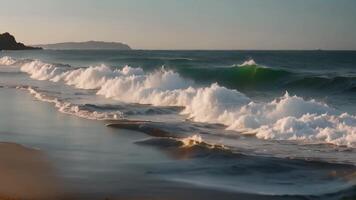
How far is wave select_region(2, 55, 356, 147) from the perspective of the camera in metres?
14.1

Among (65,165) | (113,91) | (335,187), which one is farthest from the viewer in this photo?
(113,91)

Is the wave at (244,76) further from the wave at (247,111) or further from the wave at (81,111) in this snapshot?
the wave at (81,111)

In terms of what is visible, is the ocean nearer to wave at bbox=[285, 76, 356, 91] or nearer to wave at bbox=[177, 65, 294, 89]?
wave at bbox=[285, 76, 356, 91]

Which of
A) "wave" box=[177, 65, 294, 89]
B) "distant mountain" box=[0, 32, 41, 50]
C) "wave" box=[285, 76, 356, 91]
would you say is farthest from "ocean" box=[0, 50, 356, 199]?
"distant mountain" box=[0, 32, 41, 50]

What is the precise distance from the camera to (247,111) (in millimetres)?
17422

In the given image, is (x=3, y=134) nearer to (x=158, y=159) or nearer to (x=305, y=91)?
(x=158, y=159)

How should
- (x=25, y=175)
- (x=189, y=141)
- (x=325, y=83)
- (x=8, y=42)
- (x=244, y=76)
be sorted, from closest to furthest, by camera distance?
(x=25, y=175)
(x=189, y=141)
(x=325, y=83)
(x=244, y=76)
(x=8, y=42)

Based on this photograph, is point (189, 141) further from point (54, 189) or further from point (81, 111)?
point (81, 111)

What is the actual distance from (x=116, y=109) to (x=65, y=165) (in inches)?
368

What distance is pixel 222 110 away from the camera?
18.1 meters

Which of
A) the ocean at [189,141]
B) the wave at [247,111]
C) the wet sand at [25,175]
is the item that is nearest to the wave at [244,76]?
the wave at [247,111]

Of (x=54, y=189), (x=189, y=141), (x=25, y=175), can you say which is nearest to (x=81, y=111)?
(x=189, y=141)

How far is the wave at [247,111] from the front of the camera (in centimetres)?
1407

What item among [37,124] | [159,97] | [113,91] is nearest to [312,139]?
[37,124]
